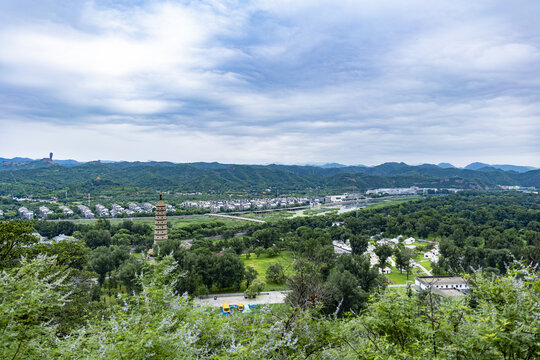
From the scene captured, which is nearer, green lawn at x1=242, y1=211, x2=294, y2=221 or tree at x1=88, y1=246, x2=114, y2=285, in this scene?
tree at x1=88, y1=246, x2=114, y2=285

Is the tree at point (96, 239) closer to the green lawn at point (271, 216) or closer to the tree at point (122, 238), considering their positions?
the tree at point (122, 238)

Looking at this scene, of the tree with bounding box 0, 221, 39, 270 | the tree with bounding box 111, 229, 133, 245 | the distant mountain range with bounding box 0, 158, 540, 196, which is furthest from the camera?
the distant mountain range with bounding box 0, 158, 540, 196

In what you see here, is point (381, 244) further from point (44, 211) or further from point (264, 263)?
point (44, 211)

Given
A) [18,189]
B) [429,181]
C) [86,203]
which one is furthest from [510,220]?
[18,189]

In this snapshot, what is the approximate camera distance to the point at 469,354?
3.98 metres

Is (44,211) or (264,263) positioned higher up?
(44,211)

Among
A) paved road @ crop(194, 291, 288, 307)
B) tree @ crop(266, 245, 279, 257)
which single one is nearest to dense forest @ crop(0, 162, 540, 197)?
tree @ crop(266, 245, 279, 257)

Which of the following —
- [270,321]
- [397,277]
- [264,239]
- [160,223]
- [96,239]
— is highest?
[270,321]

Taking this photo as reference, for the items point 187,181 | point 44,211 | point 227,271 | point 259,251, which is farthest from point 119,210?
point 187,181

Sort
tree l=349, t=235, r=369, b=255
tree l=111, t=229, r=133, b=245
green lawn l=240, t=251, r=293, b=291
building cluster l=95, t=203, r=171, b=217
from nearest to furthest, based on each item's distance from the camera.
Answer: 1. green lawn l=240, t=251, r=293, b=291
2. tree l=349, t=235, r=369, b=255
3. tree l=111, t=229, r=133, b=245
4. building cluster l=95, t=203, r=171, b=217

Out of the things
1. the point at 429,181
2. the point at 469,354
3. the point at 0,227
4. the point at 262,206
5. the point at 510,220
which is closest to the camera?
the point at 469,354

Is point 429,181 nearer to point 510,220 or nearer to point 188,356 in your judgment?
point 510,220

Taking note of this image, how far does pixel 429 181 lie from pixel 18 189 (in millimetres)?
213518

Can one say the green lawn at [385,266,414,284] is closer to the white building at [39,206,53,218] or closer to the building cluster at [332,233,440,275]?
the building cluster at [332,233,440,275]
